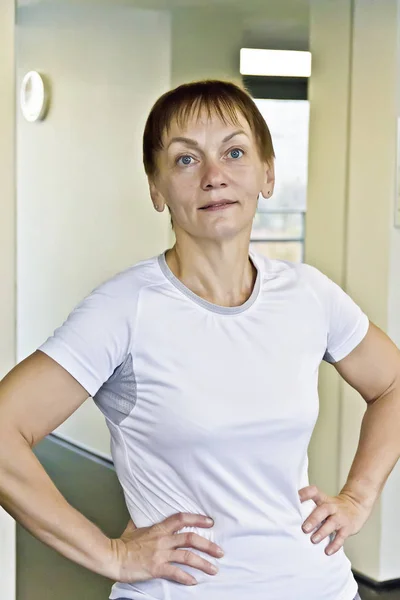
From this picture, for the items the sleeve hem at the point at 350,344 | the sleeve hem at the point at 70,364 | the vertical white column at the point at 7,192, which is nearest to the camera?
the sleeve hem at the point at 70,364

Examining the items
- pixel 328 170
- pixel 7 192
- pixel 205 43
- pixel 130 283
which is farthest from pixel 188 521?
pixel 205 43

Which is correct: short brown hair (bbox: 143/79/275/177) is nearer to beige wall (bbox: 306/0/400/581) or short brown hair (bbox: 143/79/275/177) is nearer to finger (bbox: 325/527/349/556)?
finger (bbox: 325/527/349/556)

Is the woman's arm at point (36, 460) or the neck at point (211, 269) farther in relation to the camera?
the neck at point (211, 269)

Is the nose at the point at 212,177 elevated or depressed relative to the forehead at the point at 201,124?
depressed

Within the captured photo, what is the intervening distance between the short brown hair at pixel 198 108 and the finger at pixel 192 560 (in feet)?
1.58

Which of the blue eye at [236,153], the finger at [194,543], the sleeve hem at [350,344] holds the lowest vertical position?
the finger at [194,543]

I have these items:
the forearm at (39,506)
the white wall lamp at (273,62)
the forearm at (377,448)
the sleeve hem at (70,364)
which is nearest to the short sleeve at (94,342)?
the sleeve hem at (70,364)

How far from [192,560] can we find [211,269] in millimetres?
357

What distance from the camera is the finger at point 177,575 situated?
3.40 feet

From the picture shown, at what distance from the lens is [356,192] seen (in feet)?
9.49

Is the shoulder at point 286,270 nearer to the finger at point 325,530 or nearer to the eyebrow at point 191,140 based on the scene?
the eyebrow at point 191,140

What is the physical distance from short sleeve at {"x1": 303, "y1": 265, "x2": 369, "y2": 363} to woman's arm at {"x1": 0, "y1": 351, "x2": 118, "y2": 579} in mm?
350

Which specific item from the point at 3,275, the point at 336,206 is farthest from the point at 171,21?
the point at 3,275

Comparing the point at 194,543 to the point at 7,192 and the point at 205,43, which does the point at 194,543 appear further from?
the point at 205,43
